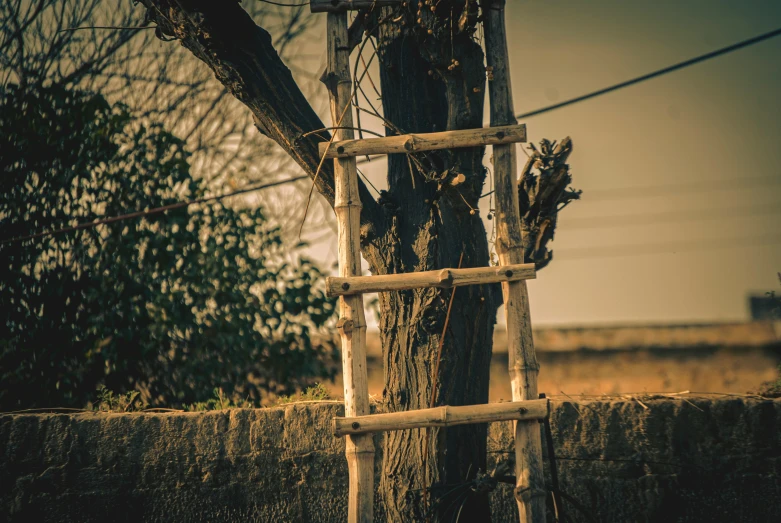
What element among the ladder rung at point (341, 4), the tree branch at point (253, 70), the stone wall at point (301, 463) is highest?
the ladder rung at point (341, 4)

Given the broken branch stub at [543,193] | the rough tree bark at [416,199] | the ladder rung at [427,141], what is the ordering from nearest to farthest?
1. the ladder rung at [427,141]
2. the rough tree bark at [416,199]
3. the broken branch stub at [543,193]

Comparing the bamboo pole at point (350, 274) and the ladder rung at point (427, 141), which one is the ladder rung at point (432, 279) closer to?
the bamboo pole at point (350, 274)

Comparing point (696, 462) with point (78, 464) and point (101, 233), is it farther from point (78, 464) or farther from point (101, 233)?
point (101, 233)

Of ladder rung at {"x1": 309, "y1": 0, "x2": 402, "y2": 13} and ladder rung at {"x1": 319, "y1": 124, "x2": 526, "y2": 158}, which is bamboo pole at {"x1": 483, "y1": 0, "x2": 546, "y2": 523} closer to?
ladder rung at {"x1": 319, "y1": 124, "x2": 526, "y2": 158}

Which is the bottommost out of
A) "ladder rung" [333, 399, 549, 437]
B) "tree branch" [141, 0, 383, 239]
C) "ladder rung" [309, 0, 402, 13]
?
"ladder rung" [333, 399, 549, 437]

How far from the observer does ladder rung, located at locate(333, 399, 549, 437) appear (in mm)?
3109

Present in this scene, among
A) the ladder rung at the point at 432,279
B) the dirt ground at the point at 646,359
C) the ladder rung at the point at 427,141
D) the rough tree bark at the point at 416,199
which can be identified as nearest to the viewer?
the ladder rung at the point at 432,279

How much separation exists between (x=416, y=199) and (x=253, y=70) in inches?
39.7

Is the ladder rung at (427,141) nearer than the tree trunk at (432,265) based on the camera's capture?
Yes

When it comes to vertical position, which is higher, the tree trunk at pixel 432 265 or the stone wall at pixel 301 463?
the tree trunk at pixel 432 265

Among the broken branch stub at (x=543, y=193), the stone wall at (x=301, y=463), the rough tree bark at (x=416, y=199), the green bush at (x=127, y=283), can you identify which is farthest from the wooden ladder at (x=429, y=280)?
the green bush at (x=127, y=283)

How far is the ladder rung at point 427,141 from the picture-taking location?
3332 millimetres

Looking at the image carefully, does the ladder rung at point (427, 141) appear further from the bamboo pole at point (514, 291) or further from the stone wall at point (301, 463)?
the stone wall at point (301, 463)

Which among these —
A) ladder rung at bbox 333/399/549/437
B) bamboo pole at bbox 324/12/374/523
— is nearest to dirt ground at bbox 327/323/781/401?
bamboo pole at bbox 324/12/374/523
